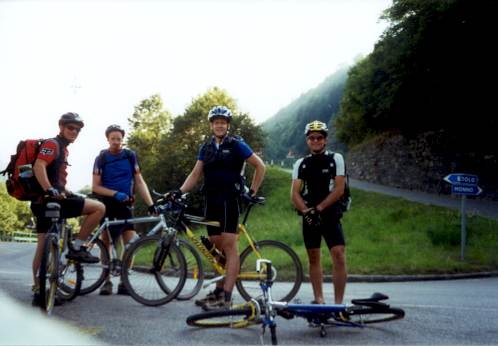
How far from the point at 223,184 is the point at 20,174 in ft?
7.34

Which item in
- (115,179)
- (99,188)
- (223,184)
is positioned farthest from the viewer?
(115,179)

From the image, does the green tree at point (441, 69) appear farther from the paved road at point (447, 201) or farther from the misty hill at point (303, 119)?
the misty hill at point (303, 119)

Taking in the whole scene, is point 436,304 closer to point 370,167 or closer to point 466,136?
point 466,136

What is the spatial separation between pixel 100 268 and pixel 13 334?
3.82 meters

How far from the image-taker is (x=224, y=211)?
18.7ft

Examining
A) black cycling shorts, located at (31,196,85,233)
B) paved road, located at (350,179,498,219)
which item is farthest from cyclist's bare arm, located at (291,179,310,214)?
paved road, located at (350,179,498,219)

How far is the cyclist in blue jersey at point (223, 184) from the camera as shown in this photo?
224 inches

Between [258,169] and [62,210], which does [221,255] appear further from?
[62,210]

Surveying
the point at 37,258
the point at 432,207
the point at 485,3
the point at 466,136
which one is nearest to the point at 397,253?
the point at 432,207

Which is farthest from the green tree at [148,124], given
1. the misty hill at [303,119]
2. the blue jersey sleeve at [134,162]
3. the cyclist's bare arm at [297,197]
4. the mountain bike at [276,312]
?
the mountain bike at [276,312]

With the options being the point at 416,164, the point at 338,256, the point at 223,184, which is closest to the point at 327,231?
the point at 338,256

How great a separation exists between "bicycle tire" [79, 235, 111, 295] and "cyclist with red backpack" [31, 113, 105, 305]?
268 millimetres

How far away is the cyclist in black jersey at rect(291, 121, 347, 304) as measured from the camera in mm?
5215

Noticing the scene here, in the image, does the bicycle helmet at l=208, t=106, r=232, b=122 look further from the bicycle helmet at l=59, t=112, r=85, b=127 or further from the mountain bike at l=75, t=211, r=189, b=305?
the bicycle helmet at l=59, t=112, r=85, b=127
